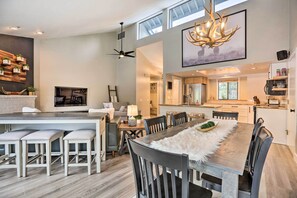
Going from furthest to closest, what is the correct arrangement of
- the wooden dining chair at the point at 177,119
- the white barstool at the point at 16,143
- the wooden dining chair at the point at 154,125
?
the wooden dining chair at the point at 177,119 < the white barstool at the point at 16,143 < the wooden dining chair at the point at 154,125

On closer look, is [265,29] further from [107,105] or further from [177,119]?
[107,105]

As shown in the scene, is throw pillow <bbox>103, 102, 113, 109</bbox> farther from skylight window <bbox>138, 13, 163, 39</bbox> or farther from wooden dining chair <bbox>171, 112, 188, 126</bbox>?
wooden dining chair <bbox>171, 112, 188, 126</bbox>

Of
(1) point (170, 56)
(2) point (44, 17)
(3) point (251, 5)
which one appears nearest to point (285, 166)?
(3) point (251, 5)

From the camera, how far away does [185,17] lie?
6309mm

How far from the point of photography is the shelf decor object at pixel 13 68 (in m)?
4.86

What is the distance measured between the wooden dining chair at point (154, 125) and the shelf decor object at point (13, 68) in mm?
5194

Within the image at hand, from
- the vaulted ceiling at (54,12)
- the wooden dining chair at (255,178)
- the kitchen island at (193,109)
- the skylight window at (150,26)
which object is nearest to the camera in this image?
the wooden dining chair at (255,178)

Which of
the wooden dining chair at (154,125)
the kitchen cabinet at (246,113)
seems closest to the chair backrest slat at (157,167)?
the wooden dining chair at (154,125)

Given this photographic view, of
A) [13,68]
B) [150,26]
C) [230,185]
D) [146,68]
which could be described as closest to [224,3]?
[150,26]

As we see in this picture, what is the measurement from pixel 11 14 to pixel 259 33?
6488mm

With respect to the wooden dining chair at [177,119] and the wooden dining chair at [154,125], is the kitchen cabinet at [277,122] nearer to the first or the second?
the wooden dining chair at [177,119]

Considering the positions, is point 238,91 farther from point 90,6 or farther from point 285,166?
point 90,6

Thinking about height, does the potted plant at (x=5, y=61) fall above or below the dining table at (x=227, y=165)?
above

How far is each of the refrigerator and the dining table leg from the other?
249 inches
